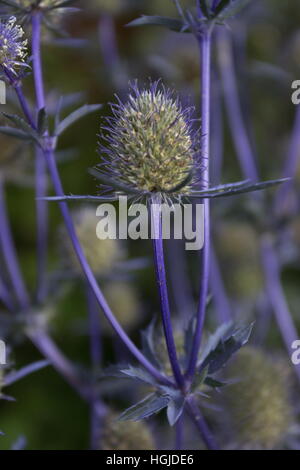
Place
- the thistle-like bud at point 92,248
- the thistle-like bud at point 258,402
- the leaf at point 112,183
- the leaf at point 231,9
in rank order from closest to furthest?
the leaf at point 112,183
the leaf at point 231,9
the thistle-like bud at point 258,402
the thistle-like bud at point 92,248

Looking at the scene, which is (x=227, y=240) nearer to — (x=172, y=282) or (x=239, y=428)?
(x=172, y=282)

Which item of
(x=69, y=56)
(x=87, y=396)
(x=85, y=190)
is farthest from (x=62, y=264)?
(x=69, y=56)

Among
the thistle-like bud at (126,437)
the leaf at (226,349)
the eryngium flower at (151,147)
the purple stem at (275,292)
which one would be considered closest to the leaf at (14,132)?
the eryngium flower at (151,147)

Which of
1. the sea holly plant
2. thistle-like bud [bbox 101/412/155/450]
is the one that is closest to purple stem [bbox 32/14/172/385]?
the sea holly plant

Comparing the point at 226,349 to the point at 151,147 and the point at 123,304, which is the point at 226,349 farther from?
the point at 123,304

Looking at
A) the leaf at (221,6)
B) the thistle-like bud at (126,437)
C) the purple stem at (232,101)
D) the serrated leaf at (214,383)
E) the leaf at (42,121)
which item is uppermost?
the purple stem at (232,101)

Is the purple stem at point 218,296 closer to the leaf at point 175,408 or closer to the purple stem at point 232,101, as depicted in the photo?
the purple stem at point 232,101

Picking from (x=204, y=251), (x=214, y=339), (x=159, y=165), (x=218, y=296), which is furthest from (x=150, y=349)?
(x=218, y=296)

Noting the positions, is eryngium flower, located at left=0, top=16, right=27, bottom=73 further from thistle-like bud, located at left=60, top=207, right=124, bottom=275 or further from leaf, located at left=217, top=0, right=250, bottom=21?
thistle-like bud, located at left=60, top=207, right=124, bottom=275
